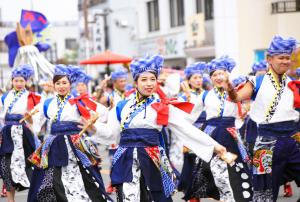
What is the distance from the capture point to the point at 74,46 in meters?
59.7

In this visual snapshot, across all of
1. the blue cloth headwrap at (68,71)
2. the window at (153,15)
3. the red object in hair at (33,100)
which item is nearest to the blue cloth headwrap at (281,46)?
the blue cloth headwrap at (68,71)

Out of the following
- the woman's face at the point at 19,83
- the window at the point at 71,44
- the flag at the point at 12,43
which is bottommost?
the woman's face at the point at 19,83

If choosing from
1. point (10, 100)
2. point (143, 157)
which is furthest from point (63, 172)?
point (10, 100)

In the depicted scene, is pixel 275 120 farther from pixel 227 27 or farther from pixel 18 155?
pixel 227 27

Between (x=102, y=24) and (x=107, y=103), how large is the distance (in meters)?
24.8

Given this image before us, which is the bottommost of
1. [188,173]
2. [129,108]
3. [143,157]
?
[188,173]

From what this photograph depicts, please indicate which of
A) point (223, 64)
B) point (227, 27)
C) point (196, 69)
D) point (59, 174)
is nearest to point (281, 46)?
point (223, 64)

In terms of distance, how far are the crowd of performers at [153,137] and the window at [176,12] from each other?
719 inches

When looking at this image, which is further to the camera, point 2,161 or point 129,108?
point 2,161

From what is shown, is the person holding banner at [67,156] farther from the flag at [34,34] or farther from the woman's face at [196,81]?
the flag at [34,34]

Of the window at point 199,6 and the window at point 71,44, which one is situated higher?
the window at point 199,6

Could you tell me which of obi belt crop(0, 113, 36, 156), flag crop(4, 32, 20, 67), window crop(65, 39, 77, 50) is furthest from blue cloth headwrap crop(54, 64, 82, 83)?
window crop(65, 39, 77, 50)

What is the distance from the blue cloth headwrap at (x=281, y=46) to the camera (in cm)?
647

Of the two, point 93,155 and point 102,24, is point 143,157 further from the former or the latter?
point 102,24
